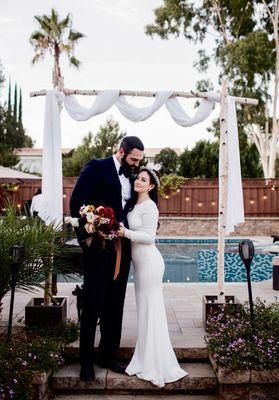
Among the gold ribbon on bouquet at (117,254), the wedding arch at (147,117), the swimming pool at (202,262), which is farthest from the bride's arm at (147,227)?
the swimming pool at (202,262)

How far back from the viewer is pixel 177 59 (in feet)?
75.7

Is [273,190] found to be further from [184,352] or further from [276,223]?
[184,352]

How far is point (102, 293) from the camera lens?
3.85 metres

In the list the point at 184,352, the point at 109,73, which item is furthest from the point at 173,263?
the point at 109,73

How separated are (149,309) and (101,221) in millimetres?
846

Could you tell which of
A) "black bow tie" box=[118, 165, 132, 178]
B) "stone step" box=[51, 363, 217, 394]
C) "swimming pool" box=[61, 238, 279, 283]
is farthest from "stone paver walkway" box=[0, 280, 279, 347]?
"swimming pool" box=[61, 238, 279, 283]

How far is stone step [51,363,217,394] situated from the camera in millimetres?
3854

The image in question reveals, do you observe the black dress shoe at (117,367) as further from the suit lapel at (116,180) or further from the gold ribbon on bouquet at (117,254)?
the suit lapel at (116,180)

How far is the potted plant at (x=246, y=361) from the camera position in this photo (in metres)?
3.69

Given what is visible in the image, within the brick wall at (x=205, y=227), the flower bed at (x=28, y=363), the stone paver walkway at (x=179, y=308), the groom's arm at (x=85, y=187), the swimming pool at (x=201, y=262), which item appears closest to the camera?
the flower bed at (x=28, y=363)

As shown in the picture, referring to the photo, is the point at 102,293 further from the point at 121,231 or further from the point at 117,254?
the point at 121,231

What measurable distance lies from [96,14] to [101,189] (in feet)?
53.7

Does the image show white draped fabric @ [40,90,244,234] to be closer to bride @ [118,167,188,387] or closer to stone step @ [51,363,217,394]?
bride @ [118,167,188,387]

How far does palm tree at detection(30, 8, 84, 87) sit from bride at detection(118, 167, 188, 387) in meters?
18.4
